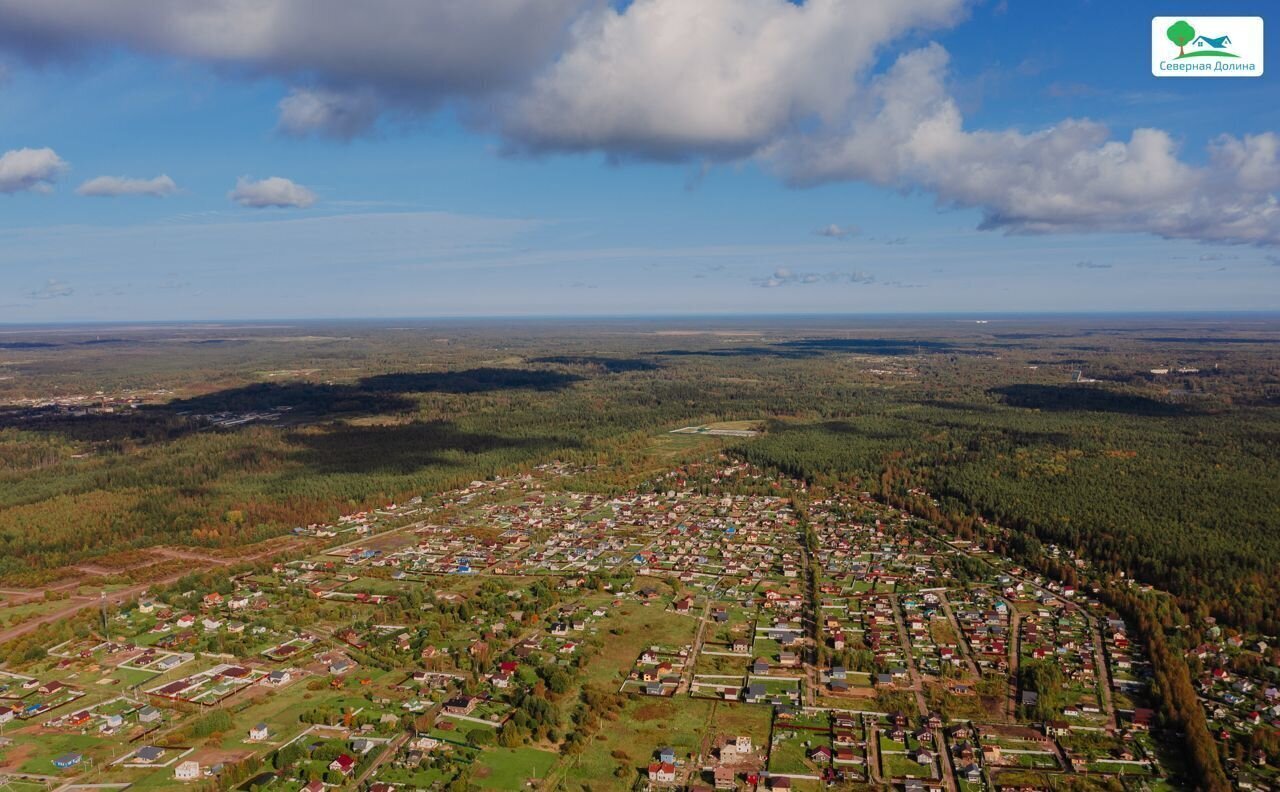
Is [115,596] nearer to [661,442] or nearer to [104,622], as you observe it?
[104,622]

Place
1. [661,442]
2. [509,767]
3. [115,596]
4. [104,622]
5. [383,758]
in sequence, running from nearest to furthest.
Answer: [509,767] → [383,758] → [104,622] → [115,596] → [661,442]

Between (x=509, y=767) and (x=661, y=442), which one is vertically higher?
(x=661, y=442)

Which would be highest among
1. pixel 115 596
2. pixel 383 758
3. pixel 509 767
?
pixel 115 596

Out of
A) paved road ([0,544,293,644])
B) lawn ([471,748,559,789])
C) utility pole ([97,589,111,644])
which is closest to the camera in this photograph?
lawn ([471,748,559,789])

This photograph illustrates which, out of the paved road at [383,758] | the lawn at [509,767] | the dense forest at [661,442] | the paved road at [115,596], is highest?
Result: the dense forest at [661,442]

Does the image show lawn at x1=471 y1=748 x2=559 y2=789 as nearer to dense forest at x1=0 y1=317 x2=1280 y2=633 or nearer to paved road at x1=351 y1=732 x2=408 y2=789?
paved road at x1=351 y1=732 x2=408 y2=789

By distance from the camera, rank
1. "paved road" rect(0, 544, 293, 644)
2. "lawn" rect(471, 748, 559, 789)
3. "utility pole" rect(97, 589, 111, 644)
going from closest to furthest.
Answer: "lawn" rect(471, 748, 559, 789), "utility pole" rect(97, 589, 111, 644), "paved road" rect(0, 544, 293, 644)

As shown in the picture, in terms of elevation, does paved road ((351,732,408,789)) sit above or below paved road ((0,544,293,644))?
below

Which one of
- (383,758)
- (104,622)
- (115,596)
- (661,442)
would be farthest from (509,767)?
(661,442)

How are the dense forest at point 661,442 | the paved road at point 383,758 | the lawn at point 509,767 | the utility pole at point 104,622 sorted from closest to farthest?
the paved road at point 383,758 < the lawn at point 509,767 < the utility pole at point 104,622 < the dense forest at point 661,442

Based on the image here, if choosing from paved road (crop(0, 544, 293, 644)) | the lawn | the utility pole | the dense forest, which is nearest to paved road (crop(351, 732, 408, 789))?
the lawn

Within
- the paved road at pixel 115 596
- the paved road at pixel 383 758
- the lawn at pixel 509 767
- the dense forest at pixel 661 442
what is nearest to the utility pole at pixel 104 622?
the paved road at pixel 115 596

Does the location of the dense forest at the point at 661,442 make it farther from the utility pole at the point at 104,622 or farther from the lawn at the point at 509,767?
the lawn at the point at 509,767
